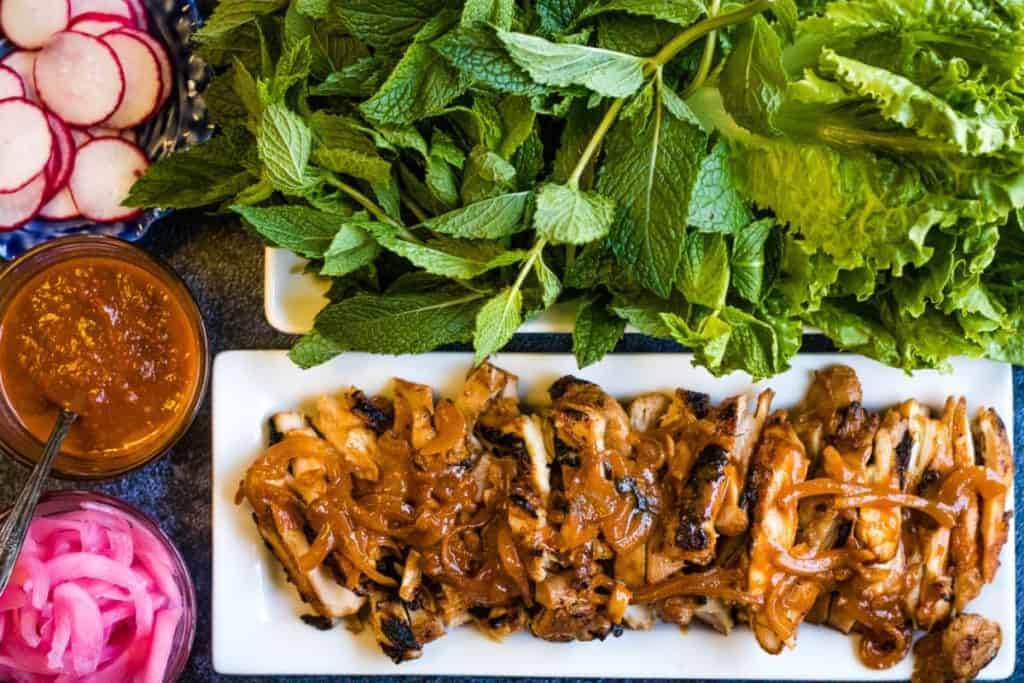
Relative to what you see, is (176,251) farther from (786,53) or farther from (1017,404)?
(1017,404)

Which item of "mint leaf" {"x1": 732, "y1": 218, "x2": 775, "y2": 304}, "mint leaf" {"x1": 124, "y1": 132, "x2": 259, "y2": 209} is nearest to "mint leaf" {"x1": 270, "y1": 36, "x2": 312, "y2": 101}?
"mint leaf" {"x1": 124, "y1": 132, "x2": 259, "y2": 209}

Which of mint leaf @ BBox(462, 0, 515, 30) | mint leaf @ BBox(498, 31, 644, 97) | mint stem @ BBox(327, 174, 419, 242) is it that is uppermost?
mint leaf @ BBox(462, 0, 515, 30)

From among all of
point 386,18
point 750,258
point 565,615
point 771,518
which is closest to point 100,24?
point 386,18

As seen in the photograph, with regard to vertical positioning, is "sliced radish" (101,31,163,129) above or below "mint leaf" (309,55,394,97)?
below

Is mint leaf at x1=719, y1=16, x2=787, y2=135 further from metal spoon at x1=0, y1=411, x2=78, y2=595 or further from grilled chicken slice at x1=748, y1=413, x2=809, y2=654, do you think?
metal spoon at x1=0, y1=411, x2=78, y2=595

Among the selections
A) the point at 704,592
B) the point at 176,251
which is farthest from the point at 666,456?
the point at 176,251

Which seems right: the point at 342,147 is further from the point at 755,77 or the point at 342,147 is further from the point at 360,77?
the point at 755,77

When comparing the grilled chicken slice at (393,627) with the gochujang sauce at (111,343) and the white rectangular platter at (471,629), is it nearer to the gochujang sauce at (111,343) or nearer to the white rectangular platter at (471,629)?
the white rectangular platter at (471,629)
